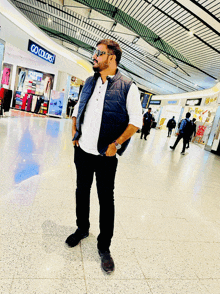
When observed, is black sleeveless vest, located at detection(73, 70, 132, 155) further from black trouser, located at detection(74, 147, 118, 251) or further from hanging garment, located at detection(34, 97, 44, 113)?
hanging garment, located at detection(34, 97, 44, 113)

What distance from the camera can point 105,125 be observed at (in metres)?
1.29

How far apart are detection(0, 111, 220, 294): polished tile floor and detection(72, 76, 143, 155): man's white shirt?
80 centimetres

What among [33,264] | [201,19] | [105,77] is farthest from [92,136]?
[201,19]

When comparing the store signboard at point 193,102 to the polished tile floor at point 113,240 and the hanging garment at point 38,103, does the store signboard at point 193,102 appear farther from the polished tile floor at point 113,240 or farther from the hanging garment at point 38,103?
the polished tile floor at point 113,240

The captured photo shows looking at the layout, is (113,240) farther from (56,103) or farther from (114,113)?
(56,103)

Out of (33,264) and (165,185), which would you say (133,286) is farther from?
(165,185)

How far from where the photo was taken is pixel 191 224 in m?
2.23

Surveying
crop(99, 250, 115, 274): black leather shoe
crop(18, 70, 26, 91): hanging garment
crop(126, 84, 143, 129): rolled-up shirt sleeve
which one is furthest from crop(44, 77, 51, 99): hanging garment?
crop(99, 250, 115, 274): black leather shoe

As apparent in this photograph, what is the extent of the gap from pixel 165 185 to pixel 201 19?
736 cm

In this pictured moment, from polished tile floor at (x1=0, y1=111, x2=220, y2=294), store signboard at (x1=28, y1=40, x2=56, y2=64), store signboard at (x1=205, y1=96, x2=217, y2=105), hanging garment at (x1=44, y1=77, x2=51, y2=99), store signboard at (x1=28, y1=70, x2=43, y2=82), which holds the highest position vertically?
store signboard at (x1=205, y1=96, x2=217, y2=105)

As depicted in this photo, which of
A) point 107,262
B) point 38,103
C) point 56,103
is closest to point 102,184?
point 107,262

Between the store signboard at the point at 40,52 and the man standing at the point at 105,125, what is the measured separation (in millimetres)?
9163

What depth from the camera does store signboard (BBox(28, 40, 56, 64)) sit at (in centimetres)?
891

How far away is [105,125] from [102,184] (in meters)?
0.41
